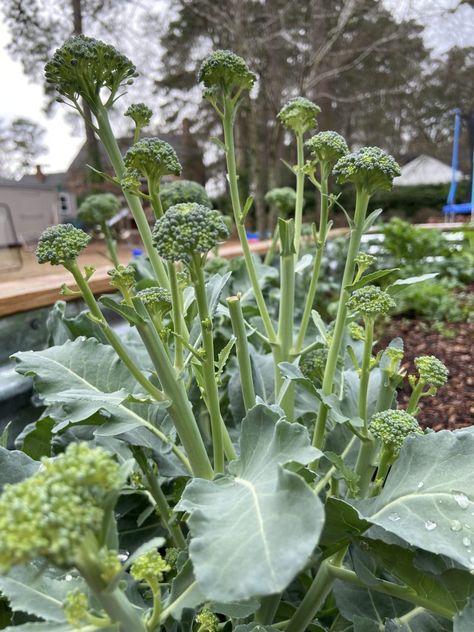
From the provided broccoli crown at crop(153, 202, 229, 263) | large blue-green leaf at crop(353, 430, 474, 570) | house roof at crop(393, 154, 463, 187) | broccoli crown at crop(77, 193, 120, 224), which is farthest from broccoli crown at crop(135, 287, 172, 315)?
house roof at crop(393, 154, 463, 187)

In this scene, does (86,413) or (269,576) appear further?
(86,413)

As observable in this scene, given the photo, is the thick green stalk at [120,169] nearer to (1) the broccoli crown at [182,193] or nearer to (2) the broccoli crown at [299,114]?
(2) the broccoli crown at [299,114]

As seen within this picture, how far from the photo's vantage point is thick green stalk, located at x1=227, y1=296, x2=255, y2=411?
62 centimetres

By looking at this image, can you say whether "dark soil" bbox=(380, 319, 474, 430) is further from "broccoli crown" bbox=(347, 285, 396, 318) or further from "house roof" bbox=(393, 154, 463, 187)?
"house roof" bbox=(393, 154, 463, 187)

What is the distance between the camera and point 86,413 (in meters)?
0.62

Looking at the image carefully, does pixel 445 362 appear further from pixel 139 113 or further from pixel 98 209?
pixel 139 113

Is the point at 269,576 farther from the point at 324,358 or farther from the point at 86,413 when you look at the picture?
the point at 324,358

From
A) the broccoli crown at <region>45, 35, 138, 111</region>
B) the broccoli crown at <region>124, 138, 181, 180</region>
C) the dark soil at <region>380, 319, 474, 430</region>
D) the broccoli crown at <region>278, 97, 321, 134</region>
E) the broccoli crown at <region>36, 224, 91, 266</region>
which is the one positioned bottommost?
the dark soil at <region>380, 319, 474, 430</region>

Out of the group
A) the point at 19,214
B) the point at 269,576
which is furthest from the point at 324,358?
the point at 19,214

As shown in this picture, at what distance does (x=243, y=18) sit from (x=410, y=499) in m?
6.65

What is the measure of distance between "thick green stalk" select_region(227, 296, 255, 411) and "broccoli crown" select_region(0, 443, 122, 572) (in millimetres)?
306

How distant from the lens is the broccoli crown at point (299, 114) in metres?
0.85

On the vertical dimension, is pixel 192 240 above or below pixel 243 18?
below

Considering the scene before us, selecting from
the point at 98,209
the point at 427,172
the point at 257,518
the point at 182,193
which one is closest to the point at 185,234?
the point at 257,518
